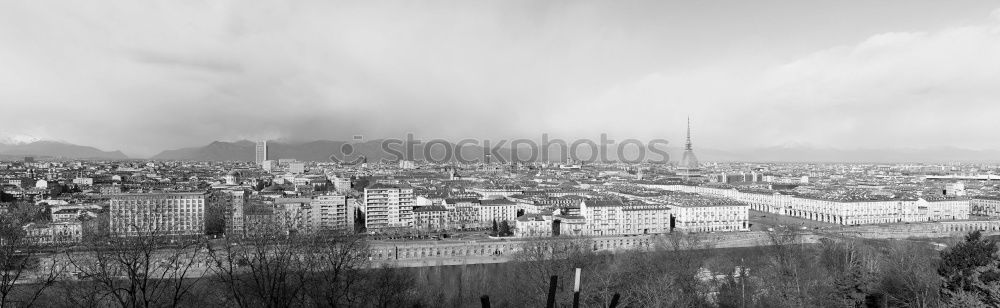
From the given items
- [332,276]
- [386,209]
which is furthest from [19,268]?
[386,209]

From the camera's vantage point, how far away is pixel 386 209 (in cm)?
3272

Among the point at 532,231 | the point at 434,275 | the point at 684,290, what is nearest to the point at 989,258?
the point at 684,290

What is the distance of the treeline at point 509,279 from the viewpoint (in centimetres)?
1108

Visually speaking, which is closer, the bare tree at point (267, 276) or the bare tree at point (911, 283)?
the bare tree at point (267, 276)

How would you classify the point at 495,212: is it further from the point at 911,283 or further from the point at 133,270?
the point at 133,270

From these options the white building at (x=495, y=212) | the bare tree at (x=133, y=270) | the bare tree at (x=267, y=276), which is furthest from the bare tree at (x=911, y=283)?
the white building at (x=495, y=212)

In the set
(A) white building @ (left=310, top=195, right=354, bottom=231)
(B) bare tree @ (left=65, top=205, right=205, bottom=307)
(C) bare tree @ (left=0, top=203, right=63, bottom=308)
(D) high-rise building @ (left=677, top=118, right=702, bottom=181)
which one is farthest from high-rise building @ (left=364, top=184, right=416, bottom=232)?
(D) high-rise building @ (left=677, top=118, right=702, bottom=181)

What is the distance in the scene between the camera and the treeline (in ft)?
36.3

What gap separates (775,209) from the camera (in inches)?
1774

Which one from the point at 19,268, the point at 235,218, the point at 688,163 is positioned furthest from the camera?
the point at 688,163

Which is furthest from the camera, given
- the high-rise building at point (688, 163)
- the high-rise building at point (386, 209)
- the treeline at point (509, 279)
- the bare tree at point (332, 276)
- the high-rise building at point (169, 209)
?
the high-rise building at point (688, 163)

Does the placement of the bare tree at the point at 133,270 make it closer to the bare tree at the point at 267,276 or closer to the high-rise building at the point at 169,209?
the bare tree at the point at 267,276

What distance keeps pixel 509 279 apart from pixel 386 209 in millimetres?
15344

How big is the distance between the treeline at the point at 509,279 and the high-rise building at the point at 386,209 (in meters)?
11.1
